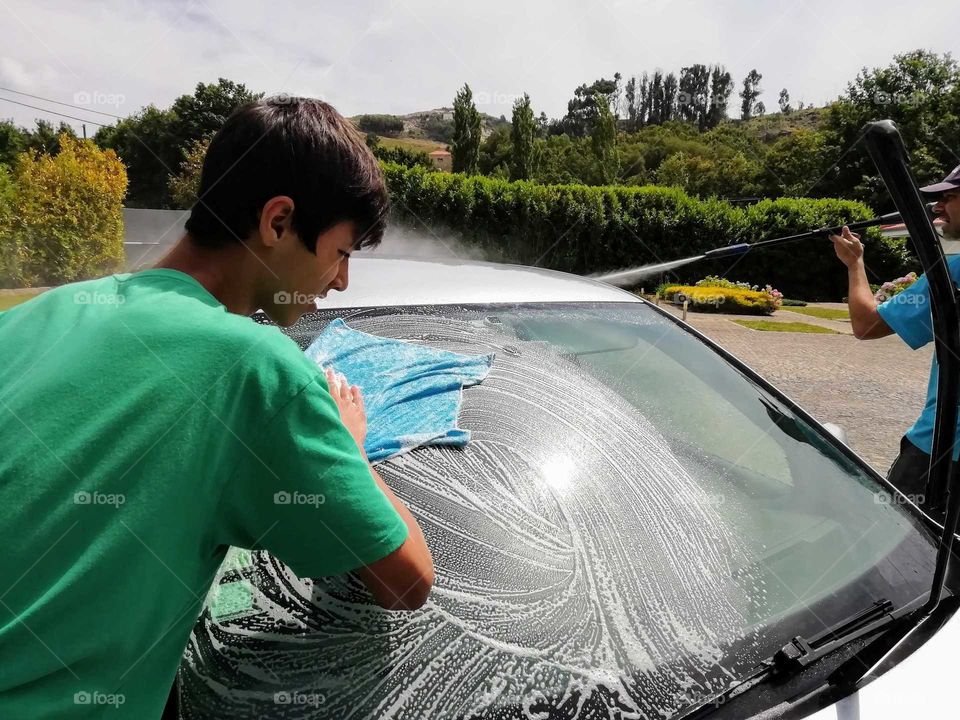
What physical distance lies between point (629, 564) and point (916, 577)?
2.01ft

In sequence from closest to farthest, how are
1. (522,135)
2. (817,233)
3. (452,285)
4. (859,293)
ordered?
(452,285)
(817,233)
(859,293)
(522,135)

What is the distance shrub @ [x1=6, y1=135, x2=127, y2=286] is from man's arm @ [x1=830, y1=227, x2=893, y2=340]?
13412mm

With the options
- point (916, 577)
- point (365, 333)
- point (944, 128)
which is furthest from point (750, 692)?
point (944, 128)

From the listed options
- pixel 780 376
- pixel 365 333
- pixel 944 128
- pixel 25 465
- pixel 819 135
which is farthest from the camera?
pixel 819 135

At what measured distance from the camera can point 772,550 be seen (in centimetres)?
131

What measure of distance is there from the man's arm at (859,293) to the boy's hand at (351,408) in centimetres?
212

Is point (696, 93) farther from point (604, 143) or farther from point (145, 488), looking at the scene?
point (145, 488)

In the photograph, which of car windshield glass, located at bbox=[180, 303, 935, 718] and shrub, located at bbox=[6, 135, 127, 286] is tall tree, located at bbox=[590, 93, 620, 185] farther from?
car windshield glass, located at bbox=[180, 303, 935, 718]

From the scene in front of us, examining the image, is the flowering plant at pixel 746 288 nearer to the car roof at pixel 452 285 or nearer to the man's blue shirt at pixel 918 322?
the man's blue shirt at pixel 918 322

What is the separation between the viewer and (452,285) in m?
2.07

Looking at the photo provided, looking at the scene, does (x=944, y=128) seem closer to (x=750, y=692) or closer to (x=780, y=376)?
(x=780, y=376)

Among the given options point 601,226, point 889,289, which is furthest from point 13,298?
point 601,226

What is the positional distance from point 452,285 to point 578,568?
3.69 ft

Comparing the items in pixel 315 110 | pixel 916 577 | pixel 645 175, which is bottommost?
pixel 916 577
